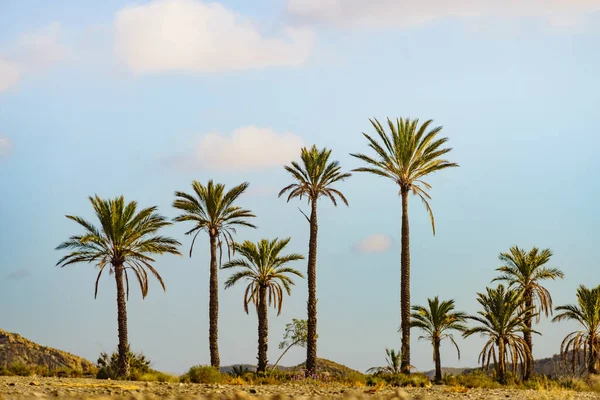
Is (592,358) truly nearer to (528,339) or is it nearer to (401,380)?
(528,339)

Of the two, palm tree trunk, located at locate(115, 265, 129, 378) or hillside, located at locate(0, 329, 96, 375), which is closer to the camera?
palm tree trunk, located at locate(115, 265, 129, 378)

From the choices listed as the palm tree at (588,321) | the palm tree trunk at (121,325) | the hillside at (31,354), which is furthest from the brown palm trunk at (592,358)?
the hillside at (31,354)

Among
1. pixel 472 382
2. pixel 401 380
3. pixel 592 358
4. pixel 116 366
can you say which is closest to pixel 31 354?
pixel 116 366

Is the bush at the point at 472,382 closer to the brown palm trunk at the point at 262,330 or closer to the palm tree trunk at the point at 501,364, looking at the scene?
the palm tree trunk at the point at 501,364

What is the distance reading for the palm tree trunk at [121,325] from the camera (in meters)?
41.2

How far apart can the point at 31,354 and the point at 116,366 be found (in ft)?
67.2

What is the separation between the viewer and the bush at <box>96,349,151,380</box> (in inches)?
1633

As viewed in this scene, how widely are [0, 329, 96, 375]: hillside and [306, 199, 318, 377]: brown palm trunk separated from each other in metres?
21.0

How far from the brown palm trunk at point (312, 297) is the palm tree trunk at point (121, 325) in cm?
1037

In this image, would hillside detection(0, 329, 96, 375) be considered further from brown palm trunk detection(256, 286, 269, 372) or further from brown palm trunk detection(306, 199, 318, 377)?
brown palm trunk detection(306, 199, 318, 377)

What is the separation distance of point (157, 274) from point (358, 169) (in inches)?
521

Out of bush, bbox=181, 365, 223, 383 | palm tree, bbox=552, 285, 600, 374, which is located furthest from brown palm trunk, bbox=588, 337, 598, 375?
bush, bbox=181, 365, 223, 383

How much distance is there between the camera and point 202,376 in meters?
35.2

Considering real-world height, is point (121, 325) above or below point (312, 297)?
below
